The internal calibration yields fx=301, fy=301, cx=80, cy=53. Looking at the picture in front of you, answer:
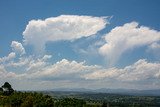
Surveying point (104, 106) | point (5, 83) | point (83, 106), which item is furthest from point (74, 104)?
point (5, 83)

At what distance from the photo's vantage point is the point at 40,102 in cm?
15175

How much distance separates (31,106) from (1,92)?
181 ft

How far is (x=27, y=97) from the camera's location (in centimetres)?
15725

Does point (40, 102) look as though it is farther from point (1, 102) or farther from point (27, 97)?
point (1, 102)

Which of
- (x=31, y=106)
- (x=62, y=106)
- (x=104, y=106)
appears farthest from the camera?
(x=104, y=106)

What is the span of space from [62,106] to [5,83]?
4833 centimetres

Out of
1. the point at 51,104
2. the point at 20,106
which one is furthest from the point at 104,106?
the point at 20,106

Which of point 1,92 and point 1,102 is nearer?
point 1,102

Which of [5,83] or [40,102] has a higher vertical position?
[5,83]

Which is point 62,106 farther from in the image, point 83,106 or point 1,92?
point 1,92

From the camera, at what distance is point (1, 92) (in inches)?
7830

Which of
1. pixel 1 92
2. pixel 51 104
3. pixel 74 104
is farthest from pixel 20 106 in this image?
→ pixel 1 92

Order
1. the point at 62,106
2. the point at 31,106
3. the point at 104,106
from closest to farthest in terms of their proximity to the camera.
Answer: the point at 31,106 → the point at 62,106 → the point at 104,106

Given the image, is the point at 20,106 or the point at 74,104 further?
the point at 74,104
